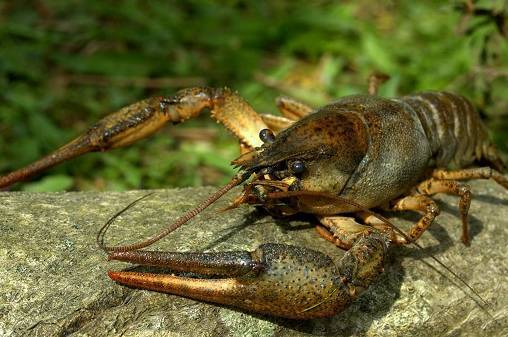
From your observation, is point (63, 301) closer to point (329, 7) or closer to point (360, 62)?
point (360, 62)

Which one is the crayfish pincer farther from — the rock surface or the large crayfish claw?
the rock surface

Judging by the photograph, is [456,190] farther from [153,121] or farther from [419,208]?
[153,121]

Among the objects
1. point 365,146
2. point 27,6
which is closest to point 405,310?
point 365,146

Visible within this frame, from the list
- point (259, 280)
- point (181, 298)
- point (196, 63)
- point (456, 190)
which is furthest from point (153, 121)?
point (196, 63)

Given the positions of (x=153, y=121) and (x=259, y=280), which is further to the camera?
(x=153, y=121)

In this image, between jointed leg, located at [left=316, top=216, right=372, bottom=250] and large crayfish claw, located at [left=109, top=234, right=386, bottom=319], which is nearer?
large crayfish claw, located at [left=109, top=234, right=386, bottom=319]

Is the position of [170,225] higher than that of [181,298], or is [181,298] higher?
[170,225]

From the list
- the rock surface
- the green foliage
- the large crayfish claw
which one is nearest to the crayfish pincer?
the large crayfish claw
